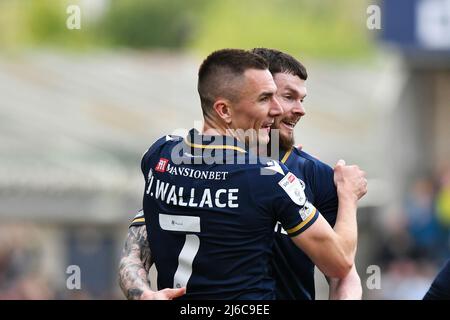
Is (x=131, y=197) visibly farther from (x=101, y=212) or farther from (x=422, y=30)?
(x=422, y=30)

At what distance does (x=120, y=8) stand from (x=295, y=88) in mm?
72639

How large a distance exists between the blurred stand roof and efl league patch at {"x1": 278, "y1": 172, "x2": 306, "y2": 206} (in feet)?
44.0

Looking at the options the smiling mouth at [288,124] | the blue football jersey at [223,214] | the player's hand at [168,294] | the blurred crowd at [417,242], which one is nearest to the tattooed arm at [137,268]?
the player's hand at [168,294]

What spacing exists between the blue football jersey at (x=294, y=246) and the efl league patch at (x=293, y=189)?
15.8 inches

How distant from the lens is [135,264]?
5914 mm

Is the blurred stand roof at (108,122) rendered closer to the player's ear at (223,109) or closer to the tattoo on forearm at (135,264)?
the tattoo on forearm at (135,264)

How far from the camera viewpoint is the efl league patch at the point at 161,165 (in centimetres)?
570

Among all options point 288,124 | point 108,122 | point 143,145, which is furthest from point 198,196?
point 108,122

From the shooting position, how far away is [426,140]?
22.4m

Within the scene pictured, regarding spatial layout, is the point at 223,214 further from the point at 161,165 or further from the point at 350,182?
the point at 350,182

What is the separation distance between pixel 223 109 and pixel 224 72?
0.60ft

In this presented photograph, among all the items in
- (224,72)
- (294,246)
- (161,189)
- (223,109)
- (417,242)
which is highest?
Result: (224,72)

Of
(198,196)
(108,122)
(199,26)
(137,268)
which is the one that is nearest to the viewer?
(198,196)
